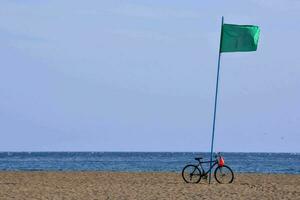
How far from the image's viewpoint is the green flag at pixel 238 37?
25.2 meters

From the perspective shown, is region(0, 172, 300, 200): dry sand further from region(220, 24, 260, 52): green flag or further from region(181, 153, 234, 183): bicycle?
region(220, 24, 260, 52): green flag

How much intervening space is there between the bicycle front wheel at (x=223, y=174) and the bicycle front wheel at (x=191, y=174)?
66 centimetres

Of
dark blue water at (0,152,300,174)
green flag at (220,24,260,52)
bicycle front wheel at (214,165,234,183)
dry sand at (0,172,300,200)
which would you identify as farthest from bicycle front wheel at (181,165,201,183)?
dark blue water at (0,152,300,174)

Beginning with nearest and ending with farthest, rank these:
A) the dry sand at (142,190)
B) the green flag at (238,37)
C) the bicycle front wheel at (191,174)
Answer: the dry sand at (142,190), the green flag at (238,37), the bicycle front wheel at (191,174)

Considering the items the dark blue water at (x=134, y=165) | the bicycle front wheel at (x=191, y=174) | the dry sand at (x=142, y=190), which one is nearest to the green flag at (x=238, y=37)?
the bicycle front wheel at (x=191, y=174)

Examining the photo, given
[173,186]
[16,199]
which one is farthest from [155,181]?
[16,199]

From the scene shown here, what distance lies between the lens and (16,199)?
805 inches

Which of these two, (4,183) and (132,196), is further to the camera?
(4,183)

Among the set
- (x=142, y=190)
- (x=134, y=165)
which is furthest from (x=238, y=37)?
(x=134, y=165)

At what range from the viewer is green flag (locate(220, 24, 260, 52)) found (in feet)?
82.7

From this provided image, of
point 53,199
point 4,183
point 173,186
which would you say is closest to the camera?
point 53,199

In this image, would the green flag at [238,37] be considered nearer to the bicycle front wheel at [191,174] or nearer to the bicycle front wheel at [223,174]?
the bicycle front wheel at [223,174]

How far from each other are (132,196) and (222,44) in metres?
6.66

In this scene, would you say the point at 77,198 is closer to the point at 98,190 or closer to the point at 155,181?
the point at 98,190
